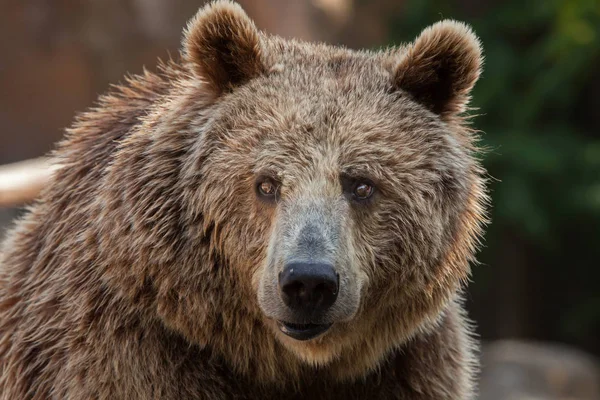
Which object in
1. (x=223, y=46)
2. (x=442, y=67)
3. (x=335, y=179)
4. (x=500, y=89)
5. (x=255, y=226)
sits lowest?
(x=255, y=226)

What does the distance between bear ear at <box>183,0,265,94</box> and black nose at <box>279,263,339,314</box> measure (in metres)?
1.09

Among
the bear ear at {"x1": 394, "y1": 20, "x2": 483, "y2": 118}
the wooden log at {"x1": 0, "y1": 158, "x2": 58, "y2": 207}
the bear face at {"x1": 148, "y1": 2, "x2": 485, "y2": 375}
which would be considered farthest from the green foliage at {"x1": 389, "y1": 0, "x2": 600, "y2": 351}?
the bear face at {"x1": 148, "y1": 2, "x2": 485, "y2": 375}

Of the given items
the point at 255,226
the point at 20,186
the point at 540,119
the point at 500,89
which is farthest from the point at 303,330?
the point at 540,119

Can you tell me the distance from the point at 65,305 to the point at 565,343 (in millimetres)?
11693

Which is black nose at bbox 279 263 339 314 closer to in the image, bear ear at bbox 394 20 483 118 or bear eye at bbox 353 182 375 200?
bear eye at bbox 353 182 375 200

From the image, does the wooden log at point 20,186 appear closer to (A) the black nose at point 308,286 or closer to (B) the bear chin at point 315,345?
(B) the bear chin at point 315,345

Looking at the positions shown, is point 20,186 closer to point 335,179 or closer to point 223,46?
point 223,46

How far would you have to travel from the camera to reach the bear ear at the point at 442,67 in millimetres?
4426

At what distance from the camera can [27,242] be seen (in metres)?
4.96

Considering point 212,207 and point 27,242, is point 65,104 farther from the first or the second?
point 212,207

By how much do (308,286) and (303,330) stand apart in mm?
274

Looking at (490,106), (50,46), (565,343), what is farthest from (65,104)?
(565,343)

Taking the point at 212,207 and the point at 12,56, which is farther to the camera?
the point at 12,56

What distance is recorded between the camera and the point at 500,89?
12.2 m
